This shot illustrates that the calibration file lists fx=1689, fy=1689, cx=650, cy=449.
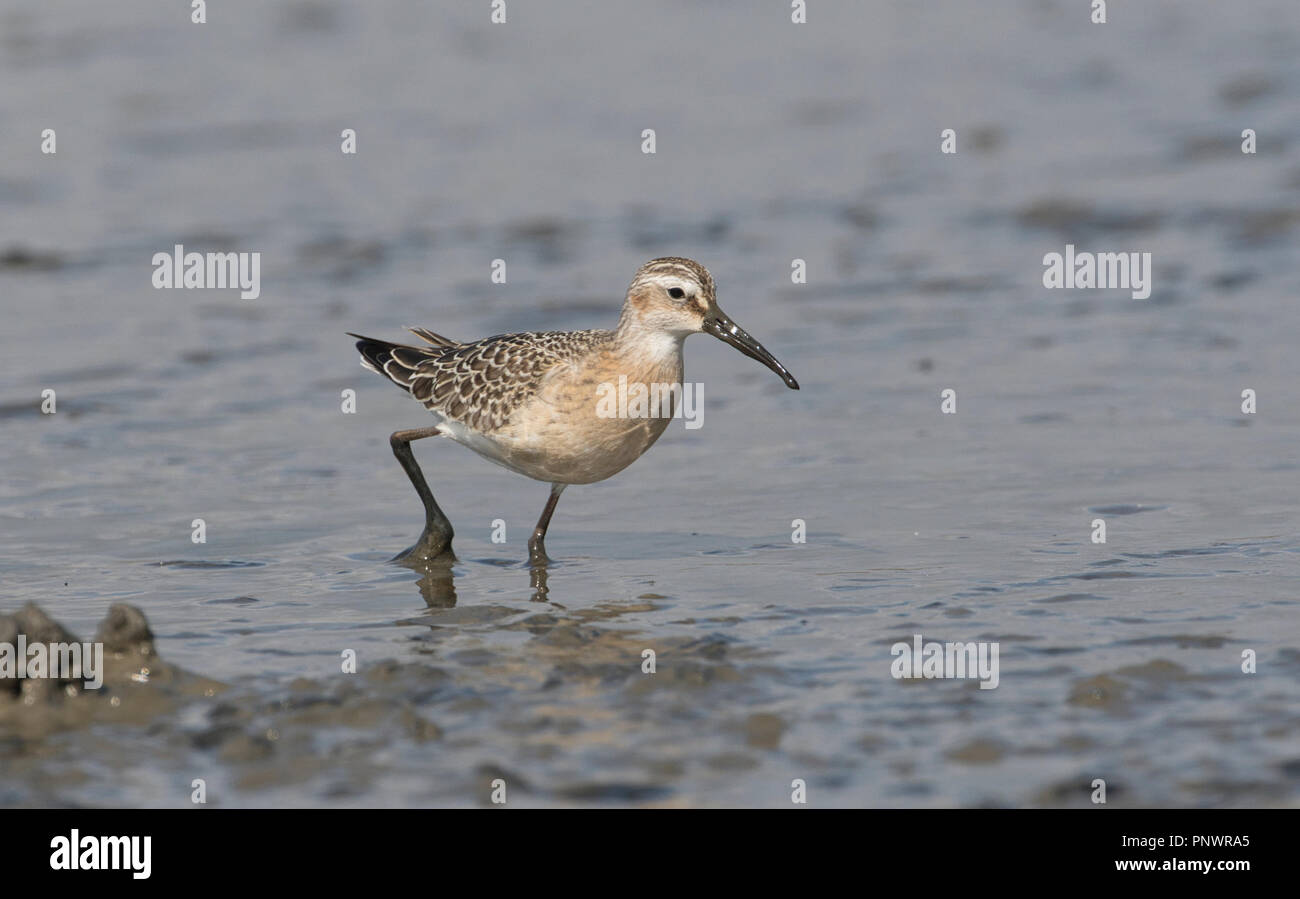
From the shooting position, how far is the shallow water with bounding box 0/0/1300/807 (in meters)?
7.02

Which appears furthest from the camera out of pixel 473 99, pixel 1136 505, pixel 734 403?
pixel 473 99

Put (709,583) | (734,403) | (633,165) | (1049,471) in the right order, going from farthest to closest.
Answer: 1. (633,165)
2. (734,403)
3. (1049,471)
4. (709,583)

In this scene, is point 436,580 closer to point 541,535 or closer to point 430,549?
point 430,549

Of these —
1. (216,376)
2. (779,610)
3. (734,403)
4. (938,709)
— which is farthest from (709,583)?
(216,376)

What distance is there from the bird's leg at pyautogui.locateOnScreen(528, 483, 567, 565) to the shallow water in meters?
0.18

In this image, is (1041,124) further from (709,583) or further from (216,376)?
(709,583)

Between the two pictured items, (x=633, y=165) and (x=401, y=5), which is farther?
(x=401, y=5)

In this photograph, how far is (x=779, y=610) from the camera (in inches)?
345

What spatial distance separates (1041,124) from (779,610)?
513 inches
